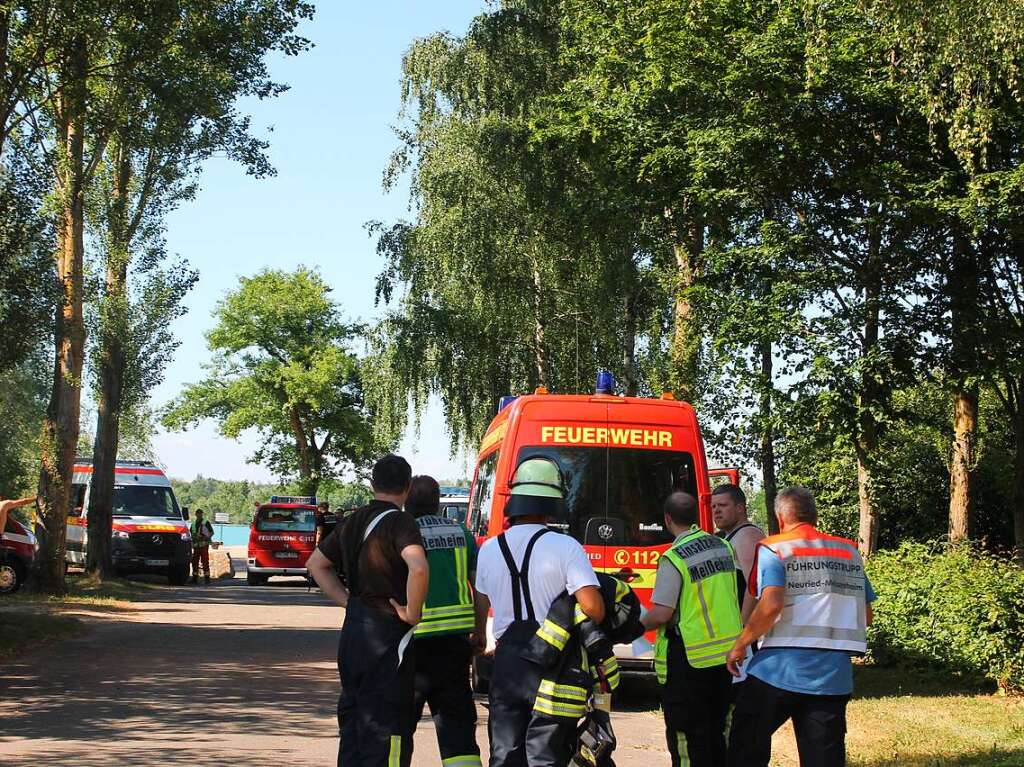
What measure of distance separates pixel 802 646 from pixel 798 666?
0.31ft

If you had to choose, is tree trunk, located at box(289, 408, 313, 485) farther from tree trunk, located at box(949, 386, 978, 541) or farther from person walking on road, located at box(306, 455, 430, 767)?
person walking on road, located at box(306, 455, 430, 767)

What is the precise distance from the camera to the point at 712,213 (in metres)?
22.0

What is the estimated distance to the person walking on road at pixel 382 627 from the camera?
6.43 metres

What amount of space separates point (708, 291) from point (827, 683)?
1608 centimetres

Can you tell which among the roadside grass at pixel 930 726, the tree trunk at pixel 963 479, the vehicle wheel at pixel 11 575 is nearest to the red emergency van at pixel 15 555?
the vehicle wheel at pixel 11 575

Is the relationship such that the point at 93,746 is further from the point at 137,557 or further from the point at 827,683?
the point at 137,557

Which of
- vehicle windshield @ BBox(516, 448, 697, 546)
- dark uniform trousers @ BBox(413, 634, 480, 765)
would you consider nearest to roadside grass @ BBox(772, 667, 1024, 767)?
vehicle windshield @ BBox(516, 448, 697, 546)

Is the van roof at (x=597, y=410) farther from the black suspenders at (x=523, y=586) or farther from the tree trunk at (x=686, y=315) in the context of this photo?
the tree trunk at (x=686, y=315)

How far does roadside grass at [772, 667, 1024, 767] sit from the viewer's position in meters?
9.58

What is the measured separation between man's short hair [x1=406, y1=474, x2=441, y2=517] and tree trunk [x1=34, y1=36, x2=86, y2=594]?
61.9 feet

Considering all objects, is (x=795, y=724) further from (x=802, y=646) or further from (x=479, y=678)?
(x=479, y=678)

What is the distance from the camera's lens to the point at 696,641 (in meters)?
6.80

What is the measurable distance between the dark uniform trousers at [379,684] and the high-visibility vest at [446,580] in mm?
273

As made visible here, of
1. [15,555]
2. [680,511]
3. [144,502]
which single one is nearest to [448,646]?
[680,511]
